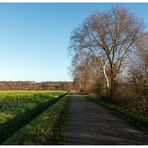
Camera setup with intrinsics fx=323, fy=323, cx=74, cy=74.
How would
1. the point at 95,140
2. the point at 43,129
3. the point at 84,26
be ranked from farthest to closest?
the point at 84,26, the point at 43,129, the point at 95,140

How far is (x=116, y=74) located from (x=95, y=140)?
83.9 ft

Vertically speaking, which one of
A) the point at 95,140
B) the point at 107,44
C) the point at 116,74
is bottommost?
the point at 95,140

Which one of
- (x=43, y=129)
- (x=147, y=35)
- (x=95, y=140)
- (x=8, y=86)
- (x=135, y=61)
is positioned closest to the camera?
(x=95, y=140)

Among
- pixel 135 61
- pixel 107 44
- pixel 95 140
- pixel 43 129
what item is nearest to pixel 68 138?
pixel 95 140

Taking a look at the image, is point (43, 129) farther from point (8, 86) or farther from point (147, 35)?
point (8, 86)

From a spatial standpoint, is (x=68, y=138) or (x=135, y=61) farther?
(x=135, y=61)

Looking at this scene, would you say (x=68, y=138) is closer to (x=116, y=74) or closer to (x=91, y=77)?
(x=116, y=74)

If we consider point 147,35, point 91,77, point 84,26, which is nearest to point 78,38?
point 84,26

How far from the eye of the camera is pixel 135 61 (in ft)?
79.9

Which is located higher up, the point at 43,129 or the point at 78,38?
the point at 78,38

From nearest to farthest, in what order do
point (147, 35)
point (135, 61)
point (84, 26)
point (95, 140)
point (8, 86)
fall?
point (95, 140) < point (135, 61) < point (147, 35) < point (84, 26) < point (8, 86)

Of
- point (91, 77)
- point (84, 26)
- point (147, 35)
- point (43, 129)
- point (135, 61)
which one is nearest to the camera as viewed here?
point (43, 129)

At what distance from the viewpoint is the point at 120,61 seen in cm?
3781

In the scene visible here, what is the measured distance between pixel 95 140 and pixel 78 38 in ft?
95.5
